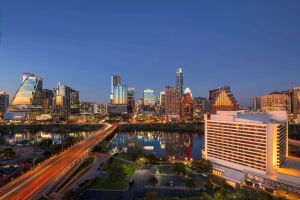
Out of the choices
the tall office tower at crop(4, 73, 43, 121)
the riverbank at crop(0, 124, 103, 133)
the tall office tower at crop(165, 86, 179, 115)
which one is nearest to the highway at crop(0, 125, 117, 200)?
the riverbank at crop(0, 124, 103, 133)

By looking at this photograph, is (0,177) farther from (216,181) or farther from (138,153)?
(216,181)

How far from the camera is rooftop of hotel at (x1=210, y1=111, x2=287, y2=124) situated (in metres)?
24.6

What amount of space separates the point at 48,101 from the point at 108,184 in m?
102

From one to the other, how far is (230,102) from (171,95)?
36.2 meters

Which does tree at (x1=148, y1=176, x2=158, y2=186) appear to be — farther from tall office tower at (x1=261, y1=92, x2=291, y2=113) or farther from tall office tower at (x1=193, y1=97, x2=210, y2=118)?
tall office tower at (x1=193, y1=97, x2=210, y2=118)

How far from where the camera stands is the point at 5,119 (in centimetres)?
9150

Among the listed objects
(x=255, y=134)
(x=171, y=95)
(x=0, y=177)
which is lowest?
(x=0, y=177)

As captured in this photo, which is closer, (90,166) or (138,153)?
(90,166)

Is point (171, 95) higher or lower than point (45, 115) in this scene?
higher

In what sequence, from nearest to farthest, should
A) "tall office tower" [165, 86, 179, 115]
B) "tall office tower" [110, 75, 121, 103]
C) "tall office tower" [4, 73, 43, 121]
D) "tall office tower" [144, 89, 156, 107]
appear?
"tall office tower" [4, 73, 43, 121] < "tall office tower" [165, 86, 179, 115] < "tall office tower" [110, 75, 121, 103] < "tall office tower" [144, 89, 156, 107]

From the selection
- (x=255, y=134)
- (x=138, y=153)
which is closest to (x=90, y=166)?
(x=138, y=153)

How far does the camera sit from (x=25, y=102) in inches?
3676

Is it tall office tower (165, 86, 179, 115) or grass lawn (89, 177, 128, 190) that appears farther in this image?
tall office tower (165, 86, 179, 115)

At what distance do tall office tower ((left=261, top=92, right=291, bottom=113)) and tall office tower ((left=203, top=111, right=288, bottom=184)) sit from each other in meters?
73.0
